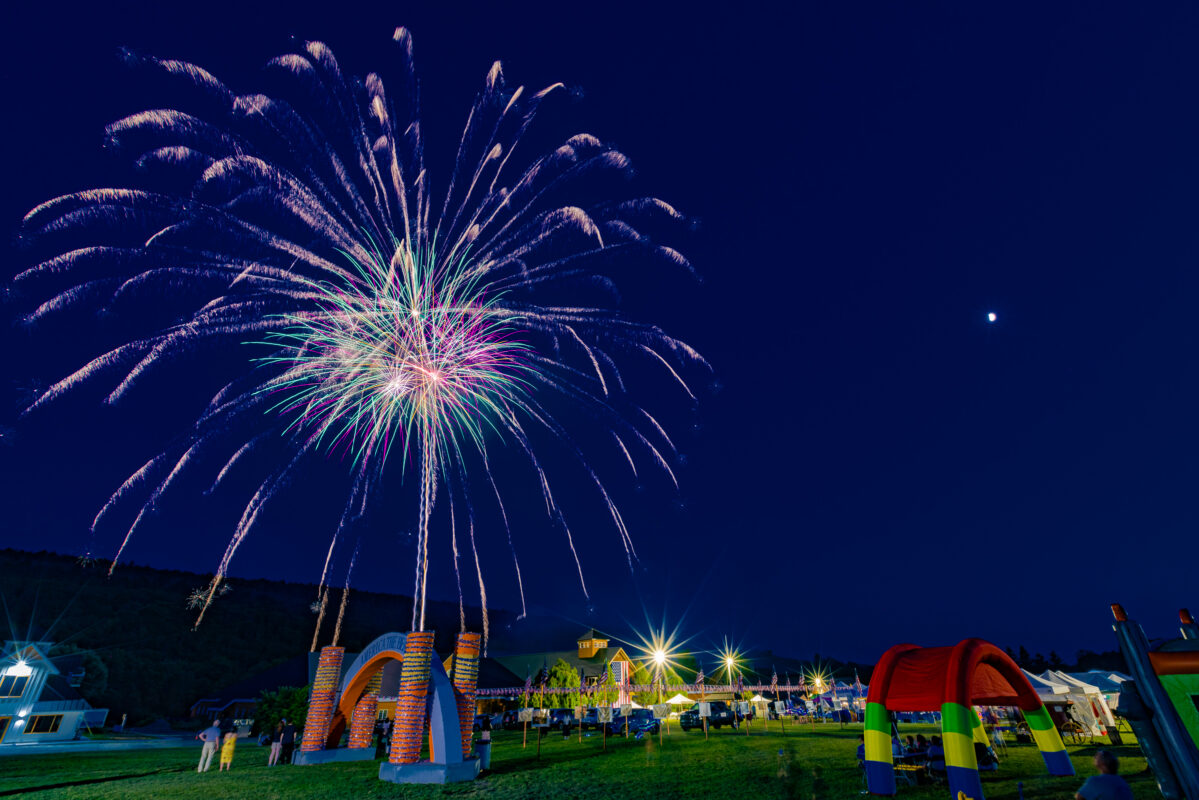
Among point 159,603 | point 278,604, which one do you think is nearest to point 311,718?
point 159,603

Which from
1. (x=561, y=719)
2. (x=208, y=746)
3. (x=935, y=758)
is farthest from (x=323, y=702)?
(x=561, y=719)

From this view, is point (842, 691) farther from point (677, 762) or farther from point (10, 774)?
point (10, 774)

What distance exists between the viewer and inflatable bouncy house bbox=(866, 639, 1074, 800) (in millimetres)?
13062

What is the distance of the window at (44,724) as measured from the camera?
1758 inches

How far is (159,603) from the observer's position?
10756cm

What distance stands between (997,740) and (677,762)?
14.4m

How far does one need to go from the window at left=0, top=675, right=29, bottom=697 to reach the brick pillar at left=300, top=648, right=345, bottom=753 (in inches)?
1496

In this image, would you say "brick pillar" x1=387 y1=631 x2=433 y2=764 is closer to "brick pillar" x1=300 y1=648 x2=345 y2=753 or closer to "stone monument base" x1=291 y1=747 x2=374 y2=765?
"brick pillar" x1=300 y1=648 x2=345 y2=753

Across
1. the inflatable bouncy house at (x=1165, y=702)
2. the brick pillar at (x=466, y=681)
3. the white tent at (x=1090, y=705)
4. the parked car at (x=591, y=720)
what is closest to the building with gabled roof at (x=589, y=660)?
the parked car at (x=591, y=720)

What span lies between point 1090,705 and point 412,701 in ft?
121

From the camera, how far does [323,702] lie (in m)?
25.0

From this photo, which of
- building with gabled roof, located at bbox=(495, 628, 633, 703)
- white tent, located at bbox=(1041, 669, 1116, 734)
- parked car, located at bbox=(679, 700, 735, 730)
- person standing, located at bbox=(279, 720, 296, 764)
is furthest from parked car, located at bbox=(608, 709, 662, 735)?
white tent, located at bbox=(1041, 669, 1116, 734)

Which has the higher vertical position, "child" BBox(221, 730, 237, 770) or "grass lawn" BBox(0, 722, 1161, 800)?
"child" BBox(221, 730, 237, 770)

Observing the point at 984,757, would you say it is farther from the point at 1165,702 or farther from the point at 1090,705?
the point at 1090,705
